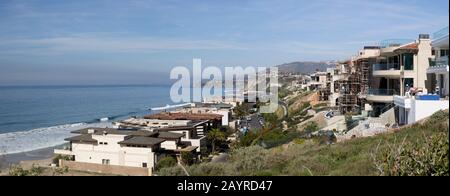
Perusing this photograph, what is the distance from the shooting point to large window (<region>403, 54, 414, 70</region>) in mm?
26594

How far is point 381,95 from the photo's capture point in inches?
1114

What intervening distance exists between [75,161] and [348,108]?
21.7 metres

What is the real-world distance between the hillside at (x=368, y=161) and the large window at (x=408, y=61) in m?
9.45

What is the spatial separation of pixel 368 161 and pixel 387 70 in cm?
1871

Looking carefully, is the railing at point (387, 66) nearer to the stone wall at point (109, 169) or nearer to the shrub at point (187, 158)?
the shrub at point (187, 158)

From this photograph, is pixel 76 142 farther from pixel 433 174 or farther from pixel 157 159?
pixel 433 174

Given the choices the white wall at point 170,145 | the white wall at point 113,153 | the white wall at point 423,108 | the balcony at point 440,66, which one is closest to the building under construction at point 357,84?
the balcony at point 440,66

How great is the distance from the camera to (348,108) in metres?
37.6

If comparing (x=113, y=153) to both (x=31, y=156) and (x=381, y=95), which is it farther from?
(x=381, y=95)

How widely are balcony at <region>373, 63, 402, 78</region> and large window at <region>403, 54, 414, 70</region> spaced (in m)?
0.49

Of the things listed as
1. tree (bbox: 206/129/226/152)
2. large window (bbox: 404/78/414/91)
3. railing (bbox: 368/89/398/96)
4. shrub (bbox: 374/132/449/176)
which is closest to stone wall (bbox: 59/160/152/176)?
tree (bbox: 206/129/226/152)

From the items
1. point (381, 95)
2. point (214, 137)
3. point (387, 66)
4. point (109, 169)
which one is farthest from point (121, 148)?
point (387, 66)

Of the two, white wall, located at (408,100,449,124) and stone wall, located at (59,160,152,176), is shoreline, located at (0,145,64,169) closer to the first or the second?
stone wall, located at (59,160,152,176)
